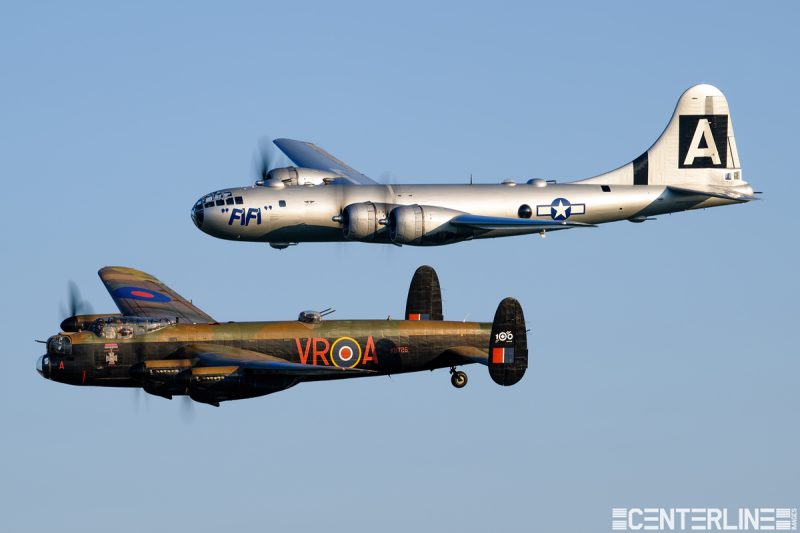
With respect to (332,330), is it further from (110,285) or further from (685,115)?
(685,115)

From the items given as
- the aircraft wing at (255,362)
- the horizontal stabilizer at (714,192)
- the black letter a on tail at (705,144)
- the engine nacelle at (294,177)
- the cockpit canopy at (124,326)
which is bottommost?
the aircraft wing at (255,362)

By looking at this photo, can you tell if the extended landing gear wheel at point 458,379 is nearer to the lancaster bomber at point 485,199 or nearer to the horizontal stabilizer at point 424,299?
the horizontal stabilizer at point 424,299

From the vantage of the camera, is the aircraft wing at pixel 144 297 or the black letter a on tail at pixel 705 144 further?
the black letter a on tail at pixel 705 144

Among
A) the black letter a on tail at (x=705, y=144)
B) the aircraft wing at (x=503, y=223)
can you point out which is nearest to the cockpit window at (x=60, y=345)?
the aircraft wing at (x=503, y=223)

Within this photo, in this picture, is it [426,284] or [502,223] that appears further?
[502,223]

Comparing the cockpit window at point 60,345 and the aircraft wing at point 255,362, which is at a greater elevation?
the cockpit window at point 60,345

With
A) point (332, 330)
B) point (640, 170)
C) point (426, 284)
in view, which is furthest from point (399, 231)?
point (640, 170)

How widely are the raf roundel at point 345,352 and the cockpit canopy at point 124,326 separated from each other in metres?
6.26

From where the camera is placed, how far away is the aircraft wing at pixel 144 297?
65688mm

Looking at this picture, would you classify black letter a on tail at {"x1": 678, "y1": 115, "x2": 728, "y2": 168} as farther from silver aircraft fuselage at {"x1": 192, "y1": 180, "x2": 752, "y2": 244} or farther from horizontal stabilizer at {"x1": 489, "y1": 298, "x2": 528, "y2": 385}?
horizontal stabilizer at {"x1": 489, "y1": 298, "x2": 528, "y2": 385}

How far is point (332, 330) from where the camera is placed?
203 feet

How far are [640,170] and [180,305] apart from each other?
2245 centimetres

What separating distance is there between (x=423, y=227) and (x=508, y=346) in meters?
10.6

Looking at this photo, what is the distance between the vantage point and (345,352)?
6191 cm
